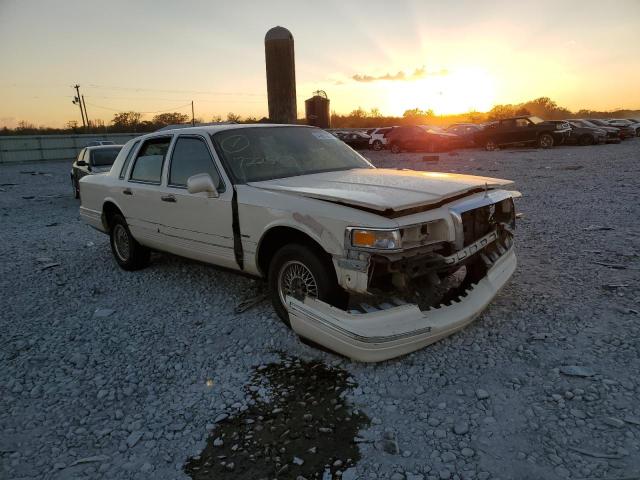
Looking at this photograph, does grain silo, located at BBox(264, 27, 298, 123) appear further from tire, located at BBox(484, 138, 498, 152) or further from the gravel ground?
tire, located at BBox(484, 138, 498, 152)

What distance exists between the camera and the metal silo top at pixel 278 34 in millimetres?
8188

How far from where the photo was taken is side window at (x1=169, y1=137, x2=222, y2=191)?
406cm

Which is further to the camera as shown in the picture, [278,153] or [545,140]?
[545,140]

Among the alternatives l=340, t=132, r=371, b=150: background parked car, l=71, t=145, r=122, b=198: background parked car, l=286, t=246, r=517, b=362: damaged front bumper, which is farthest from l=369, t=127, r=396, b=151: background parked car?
l=286, t=246, r=517, b=362: damaged front bumper

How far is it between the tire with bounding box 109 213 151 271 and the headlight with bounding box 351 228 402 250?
11.5ft

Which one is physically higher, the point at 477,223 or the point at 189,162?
the point at 189,162

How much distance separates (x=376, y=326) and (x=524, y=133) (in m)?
21.4

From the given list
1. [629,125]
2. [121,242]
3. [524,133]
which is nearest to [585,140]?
[524,133]

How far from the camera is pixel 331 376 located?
299 cm

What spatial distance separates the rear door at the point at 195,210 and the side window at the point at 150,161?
0.25m

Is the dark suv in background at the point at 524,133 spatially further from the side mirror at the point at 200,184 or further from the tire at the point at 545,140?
the side mirror at the point at 200,184

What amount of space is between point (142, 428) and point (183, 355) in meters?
0.85

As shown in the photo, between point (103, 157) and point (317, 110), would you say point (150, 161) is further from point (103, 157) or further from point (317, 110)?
point (317, 110)

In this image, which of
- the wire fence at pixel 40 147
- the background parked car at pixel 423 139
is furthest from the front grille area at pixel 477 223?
the wire fence at pixel 40 147
